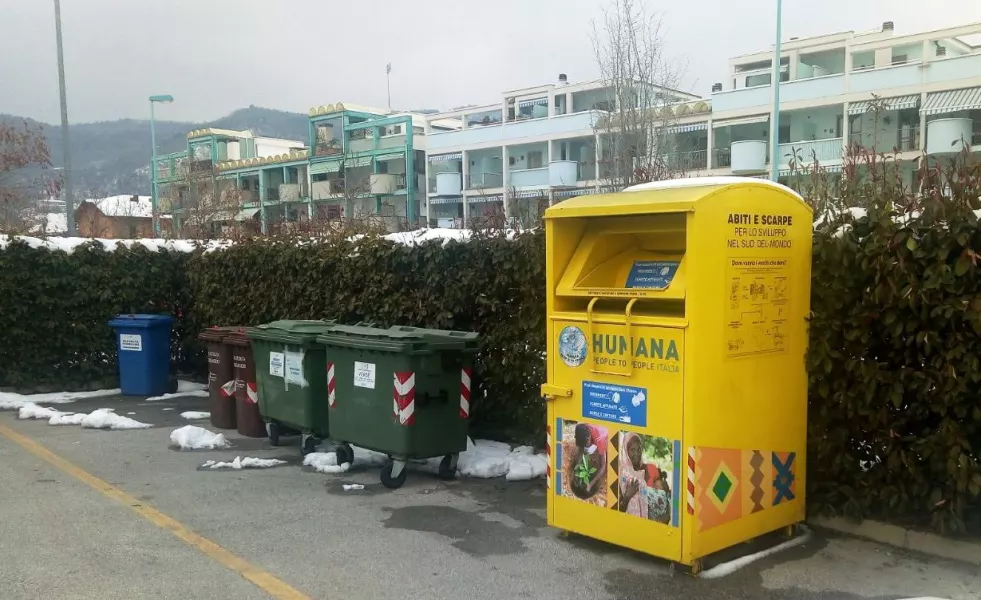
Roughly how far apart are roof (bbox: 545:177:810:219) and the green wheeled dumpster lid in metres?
3.40

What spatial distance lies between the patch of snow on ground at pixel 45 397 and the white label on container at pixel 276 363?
15.5ft

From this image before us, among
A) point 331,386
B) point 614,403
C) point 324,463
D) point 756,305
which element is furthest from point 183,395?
point 756,305

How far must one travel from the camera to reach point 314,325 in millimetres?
8086

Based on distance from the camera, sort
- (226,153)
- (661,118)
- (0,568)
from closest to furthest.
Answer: (0,568) → (661,118) → (226,153)

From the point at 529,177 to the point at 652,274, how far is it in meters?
36.6

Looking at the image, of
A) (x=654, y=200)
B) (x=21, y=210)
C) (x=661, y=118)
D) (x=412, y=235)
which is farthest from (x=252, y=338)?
(x=21, y=210)

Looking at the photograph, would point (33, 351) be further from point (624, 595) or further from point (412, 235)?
point (624, 595)

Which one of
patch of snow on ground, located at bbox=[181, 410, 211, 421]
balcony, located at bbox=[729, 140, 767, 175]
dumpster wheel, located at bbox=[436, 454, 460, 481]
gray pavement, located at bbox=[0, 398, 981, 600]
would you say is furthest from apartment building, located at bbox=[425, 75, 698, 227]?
gray pavement, located at bbox=[0, 398, 981, 600]

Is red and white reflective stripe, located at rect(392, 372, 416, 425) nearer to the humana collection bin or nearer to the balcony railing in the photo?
the humana collection bin

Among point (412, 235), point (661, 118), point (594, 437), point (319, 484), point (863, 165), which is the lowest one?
point (319, 484)

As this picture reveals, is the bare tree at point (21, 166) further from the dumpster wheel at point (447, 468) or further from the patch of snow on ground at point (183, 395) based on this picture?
the dumpster wheel at point (447, 468)

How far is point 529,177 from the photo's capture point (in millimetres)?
40812

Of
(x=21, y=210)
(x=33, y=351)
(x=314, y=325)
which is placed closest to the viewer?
(x=314, y=325)

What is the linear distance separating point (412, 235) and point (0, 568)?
4.86 metres
